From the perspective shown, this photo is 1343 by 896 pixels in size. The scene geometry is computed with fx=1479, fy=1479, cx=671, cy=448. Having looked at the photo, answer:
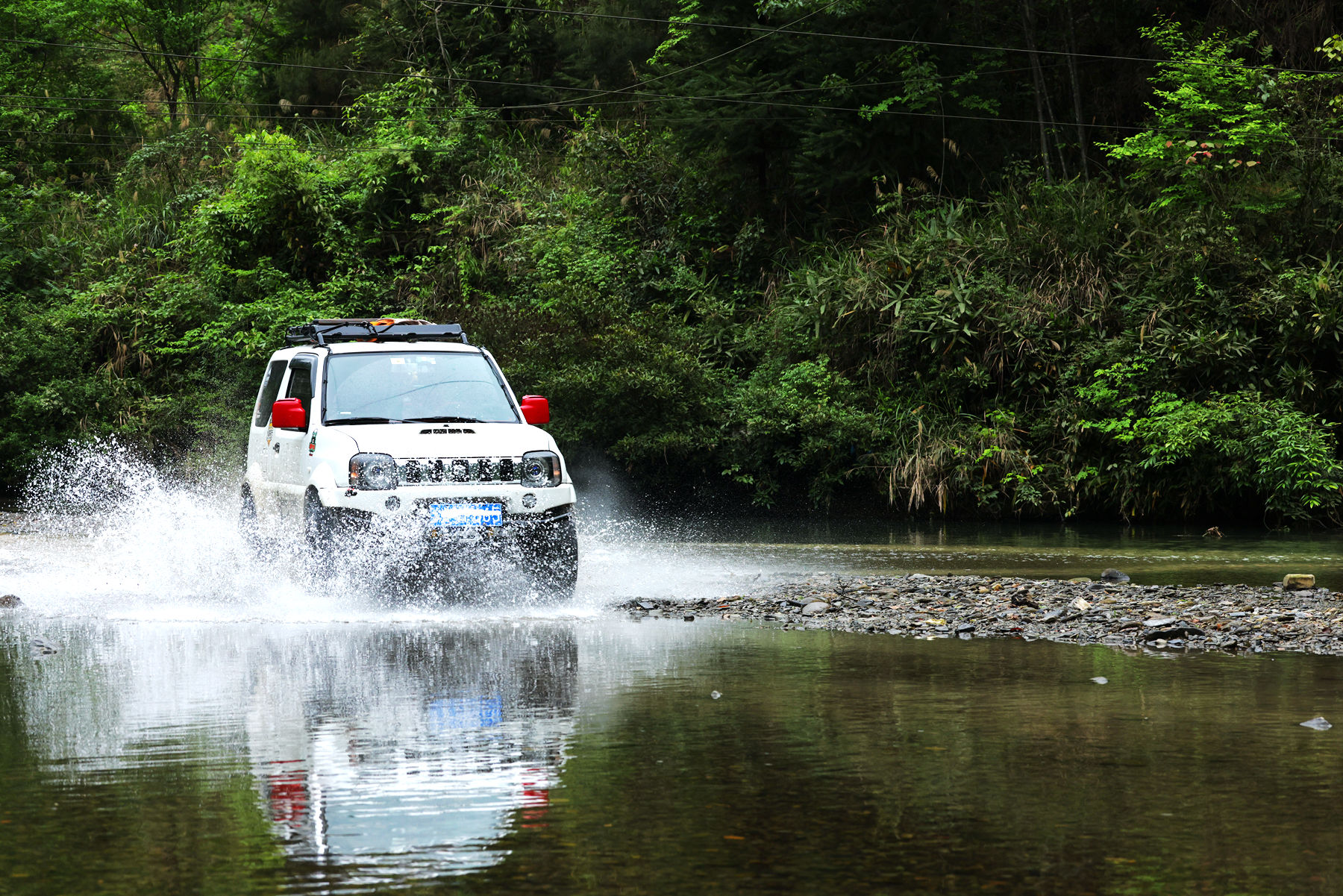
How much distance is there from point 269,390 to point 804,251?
17.1m

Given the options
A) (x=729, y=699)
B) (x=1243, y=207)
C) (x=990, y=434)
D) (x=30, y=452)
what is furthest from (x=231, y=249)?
(x=729, y=699)

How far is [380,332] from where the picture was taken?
45.2ft

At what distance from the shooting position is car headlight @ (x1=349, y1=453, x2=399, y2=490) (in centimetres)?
1158

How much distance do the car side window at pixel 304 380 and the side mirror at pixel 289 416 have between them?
0.11m

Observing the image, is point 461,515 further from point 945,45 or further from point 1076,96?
point 1076,96

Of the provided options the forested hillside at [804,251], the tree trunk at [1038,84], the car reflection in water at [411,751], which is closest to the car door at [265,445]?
the car reflection in water at [411,751]

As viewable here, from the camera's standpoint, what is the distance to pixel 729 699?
748cm

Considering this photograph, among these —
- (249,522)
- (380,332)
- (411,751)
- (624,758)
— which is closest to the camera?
(624,758)

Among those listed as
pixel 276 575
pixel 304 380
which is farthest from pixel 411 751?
pixel 304 380

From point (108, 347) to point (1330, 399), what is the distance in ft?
78.0

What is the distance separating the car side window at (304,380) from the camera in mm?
13025

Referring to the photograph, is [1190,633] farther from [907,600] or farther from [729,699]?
[729,699]

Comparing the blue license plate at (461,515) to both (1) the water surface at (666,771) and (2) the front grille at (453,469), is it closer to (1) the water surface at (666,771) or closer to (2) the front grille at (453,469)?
(2) the front grille at (453,469)

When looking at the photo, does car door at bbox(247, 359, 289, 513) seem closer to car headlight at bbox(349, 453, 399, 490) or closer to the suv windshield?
the suv windshield
